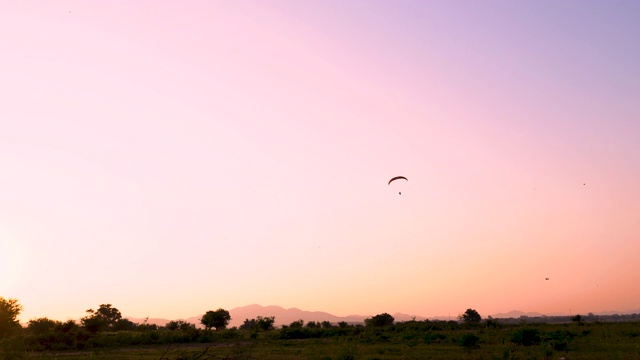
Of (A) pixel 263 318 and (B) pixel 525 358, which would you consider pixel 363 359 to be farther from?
(A) pixel 263 318

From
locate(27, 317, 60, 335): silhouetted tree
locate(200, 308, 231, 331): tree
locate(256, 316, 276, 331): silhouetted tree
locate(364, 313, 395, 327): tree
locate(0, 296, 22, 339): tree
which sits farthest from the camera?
locate(364, 313, 395, 327): tree

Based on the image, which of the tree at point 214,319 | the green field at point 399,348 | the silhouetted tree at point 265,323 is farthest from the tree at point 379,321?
the green field at point 399,348

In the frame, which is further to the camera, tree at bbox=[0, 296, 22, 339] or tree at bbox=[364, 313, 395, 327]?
tree at bbox=[364, 313, 395, 327]

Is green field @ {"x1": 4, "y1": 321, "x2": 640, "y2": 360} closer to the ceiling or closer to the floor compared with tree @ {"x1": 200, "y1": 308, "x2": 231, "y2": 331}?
closer to the floor

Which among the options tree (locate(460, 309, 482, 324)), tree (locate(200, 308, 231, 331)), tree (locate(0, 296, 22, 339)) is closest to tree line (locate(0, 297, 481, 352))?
tree (locate(0, 296, 22, 339))

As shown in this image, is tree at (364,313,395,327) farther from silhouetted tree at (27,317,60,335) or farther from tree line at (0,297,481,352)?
silhouetted tree at (27,317,60,335)

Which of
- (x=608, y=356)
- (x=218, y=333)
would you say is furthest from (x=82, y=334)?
(x=608, y=356)

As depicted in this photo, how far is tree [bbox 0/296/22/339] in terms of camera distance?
178 feet

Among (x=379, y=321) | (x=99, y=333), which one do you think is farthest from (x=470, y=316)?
(x=99, y=333)

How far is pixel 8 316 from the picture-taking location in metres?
54.9

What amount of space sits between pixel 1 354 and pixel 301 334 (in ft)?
171

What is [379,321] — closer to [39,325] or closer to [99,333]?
[99,333]

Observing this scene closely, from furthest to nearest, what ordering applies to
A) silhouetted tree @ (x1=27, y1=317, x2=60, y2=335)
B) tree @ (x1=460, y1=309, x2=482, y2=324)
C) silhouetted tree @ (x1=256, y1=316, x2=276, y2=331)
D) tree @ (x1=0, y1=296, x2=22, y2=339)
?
tree @ (x1=460, y1=309, x2=482, y2=324), silhouetted tree @ (x1=256, y1=316, x2=276, y2=331), silhouetted tree @ (x1=27, y1=317, x2=60, y2=335), tree @ (x1=0, y1=296, x2=22, y2=339)

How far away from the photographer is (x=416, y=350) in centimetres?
4500
